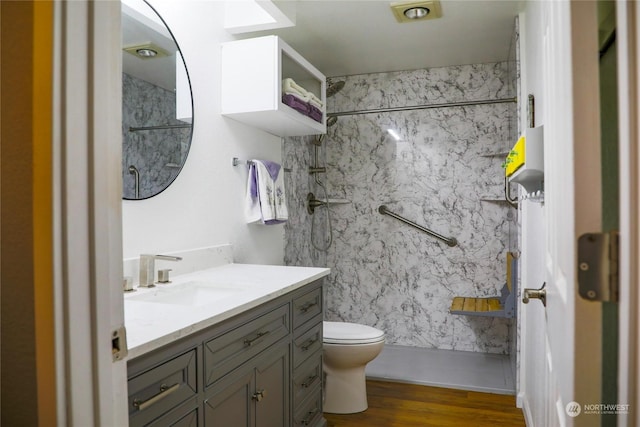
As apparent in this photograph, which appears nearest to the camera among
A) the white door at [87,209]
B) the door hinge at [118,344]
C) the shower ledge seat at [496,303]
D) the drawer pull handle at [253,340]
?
the white door at [87,209]

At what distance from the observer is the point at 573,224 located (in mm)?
600

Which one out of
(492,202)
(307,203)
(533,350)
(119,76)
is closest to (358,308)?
(307,203)

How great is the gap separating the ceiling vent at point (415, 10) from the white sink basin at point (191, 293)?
5.59 feet

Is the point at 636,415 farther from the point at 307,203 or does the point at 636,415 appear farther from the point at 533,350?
the point at 307,203

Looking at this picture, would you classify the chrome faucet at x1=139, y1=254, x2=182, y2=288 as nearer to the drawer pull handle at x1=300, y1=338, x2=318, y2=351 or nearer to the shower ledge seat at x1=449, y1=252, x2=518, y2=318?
the drawer pull handle at x1=300, y1=338, x2=318, y2=351

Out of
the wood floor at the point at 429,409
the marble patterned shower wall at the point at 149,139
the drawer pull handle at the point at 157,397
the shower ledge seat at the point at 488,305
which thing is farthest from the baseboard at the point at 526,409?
the marble patterned shower wall at the point at 149,139

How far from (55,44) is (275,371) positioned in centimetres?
142

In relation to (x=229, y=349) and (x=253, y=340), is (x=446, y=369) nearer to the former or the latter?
(x=253, y=340)

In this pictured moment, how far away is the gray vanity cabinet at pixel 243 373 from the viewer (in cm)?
117

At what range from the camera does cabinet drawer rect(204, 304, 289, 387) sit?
1394 millimetres

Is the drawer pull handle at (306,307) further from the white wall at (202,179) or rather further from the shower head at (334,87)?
the shower head at (334,87)

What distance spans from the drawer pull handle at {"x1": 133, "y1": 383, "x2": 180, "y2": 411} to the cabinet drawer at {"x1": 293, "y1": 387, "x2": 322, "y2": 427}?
923 mm

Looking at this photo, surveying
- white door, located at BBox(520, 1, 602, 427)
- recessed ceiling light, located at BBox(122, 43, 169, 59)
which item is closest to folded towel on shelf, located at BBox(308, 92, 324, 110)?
recessed ceiling light, located at BBox(122, 43, 169, 59)

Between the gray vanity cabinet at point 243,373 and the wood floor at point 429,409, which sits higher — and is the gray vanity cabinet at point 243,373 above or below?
above
